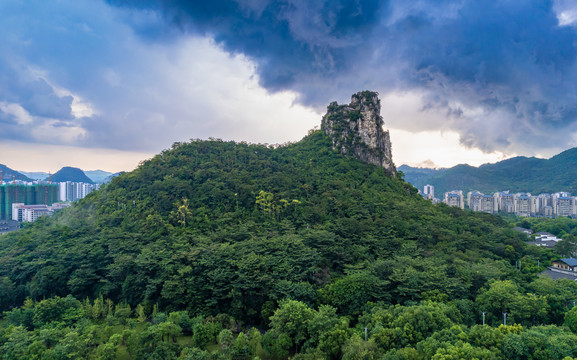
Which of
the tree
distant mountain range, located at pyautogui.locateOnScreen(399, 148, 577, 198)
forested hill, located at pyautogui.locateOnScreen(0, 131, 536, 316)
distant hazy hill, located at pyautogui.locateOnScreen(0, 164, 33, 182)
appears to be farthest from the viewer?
distant hazy hill, located at pyautogui.locateOnScreen(0, 164, 33, 182)

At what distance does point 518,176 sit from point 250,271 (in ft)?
288

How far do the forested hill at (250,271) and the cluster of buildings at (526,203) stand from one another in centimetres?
3497

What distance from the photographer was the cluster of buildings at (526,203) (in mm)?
50750

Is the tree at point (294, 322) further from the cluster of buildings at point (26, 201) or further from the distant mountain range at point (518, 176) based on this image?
the distant mountain range at point (518, 176)

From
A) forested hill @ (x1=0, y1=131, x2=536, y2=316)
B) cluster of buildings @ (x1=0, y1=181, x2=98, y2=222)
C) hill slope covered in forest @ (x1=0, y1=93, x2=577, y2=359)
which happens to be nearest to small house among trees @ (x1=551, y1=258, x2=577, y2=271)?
hill slope covered in forest @ (x1=0, y1=93, x2=577, y2=359)

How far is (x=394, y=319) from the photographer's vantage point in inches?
440

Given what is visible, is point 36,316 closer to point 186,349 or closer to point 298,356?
point 186,349

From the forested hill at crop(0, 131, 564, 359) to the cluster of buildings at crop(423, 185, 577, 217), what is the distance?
35.0m

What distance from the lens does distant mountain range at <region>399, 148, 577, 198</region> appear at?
65688mm

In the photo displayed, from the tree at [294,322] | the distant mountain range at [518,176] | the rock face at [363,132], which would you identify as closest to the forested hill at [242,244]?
the tree at [294,322]

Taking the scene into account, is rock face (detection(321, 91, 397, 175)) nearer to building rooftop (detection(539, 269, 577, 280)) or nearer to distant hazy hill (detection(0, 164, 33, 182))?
building rooftop (detection(539, 269, 577, 280))

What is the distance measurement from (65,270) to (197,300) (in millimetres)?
8207

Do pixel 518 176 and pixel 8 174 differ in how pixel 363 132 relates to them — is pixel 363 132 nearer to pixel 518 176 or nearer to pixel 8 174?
pixel 518 176

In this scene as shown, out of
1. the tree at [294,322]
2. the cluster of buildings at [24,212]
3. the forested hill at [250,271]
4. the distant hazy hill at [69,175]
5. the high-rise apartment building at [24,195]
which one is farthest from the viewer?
the distant hazy hill at [69,175]
